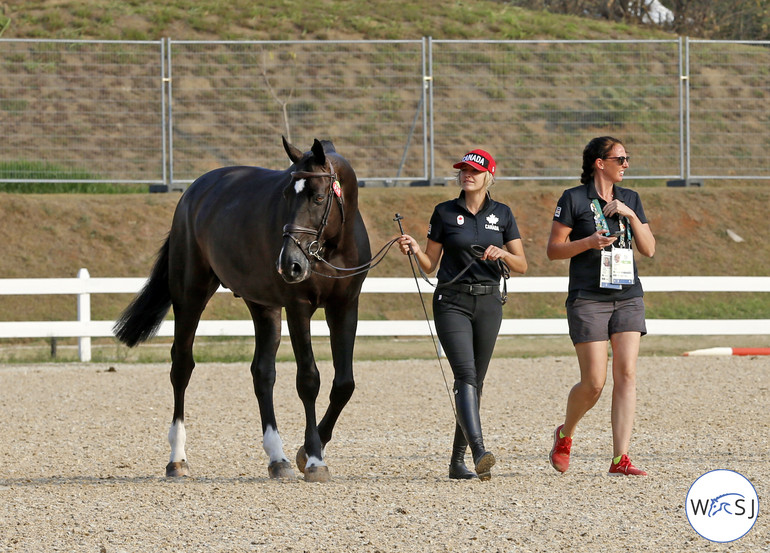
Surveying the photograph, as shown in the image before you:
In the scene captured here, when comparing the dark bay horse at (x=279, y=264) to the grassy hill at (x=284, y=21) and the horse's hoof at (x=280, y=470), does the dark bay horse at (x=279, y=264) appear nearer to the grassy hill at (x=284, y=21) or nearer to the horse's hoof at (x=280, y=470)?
the horse's hoof at (x=280, y=470)

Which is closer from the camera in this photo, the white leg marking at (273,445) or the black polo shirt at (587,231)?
the black polo shirt at (587,231)

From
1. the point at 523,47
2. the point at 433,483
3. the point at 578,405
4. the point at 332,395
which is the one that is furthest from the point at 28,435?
the point at 523,47

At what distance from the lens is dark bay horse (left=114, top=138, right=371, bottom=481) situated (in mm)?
6871

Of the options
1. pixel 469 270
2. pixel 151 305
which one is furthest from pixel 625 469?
pixel 151 305

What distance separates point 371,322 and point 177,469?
865 centimetres

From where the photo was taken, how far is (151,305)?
29.5 feet

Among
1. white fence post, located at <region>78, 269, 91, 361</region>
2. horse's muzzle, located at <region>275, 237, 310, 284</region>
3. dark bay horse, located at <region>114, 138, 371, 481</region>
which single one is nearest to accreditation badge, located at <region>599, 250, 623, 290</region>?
dark bay horse, located at <region>114, 138, 371, 481</region>

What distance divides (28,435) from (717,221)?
16.2m

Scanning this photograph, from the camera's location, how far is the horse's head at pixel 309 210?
6699 millimetres

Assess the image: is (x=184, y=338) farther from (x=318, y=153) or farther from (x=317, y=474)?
(x=318, y=153)

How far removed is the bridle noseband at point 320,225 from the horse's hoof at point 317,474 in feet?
4.22

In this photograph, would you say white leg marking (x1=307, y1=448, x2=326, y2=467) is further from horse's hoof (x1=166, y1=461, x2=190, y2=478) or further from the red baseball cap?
the red baseball cap

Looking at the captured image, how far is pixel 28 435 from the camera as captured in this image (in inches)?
365

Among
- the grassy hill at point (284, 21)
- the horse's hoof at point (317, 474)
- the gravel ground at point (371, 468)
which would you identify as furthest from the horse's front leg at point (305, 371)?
the grassy hill at point (284, 21)
